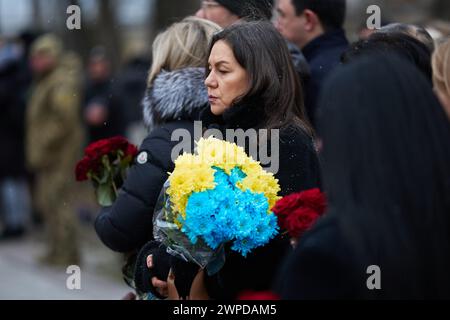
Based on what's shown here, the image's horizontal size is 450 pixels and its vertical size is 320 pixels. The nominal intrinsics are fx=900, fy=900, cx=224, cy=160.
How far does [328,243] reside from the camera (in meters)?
2.12

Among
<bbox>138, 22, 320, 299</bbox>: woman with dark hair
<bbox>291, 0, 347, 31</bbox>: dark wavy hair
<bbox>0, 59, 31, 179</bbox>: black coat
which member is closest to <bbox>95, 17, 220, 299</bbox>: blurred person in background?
→ <bbox>138, 22, 320, 299</bbox>: woman with dark hair

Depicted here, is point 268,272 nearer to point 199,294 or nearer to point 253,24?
point 199,294

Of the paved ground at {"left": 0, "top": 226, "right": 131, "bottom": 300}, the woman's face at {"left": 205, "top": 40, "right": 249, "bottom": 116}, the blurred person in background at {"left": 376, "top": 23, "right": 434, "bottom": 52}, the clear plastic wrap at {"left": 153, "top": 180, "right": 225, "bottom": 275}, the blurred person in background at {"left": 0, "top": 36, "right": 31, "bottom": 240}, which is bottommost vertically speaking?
the paved ground at {"left": 0, "top": 226, "right": 131, "bottom": 300}

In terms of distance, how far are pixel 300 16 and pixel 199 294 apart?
223 centimetres

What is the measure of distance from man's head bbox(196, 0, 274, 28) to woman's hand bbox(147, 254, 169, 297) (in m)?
1.19

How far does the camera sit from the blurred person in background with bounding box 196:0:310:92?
156 inches

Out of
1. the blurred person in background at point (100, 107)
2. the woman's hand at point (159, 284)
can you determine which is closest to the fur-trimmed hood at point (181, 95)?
the woman's hand at point (159, 284)

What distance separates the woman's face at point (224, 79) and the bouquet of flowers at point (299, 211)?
2.16 ft

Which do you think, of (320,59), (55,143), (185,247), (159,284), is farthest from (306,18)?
(55,143)

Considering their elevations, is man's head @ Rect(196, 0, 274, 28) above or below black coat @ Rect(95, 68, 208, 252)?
above

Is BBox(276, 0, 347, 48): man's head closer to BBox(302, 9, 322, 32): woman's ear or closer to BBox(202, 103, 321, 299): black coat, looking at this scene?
BBox(302, 9, 322, 32): woman's ear

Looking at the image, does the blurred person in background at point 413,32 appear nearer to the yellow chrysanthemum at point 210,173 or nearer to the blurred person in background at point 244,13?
the blurred person in background at point 244,13

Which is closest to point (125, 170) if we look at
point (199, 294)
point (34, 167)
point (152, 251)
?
point (152, 251)

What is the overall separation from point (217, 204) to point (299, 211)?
0.25 m
